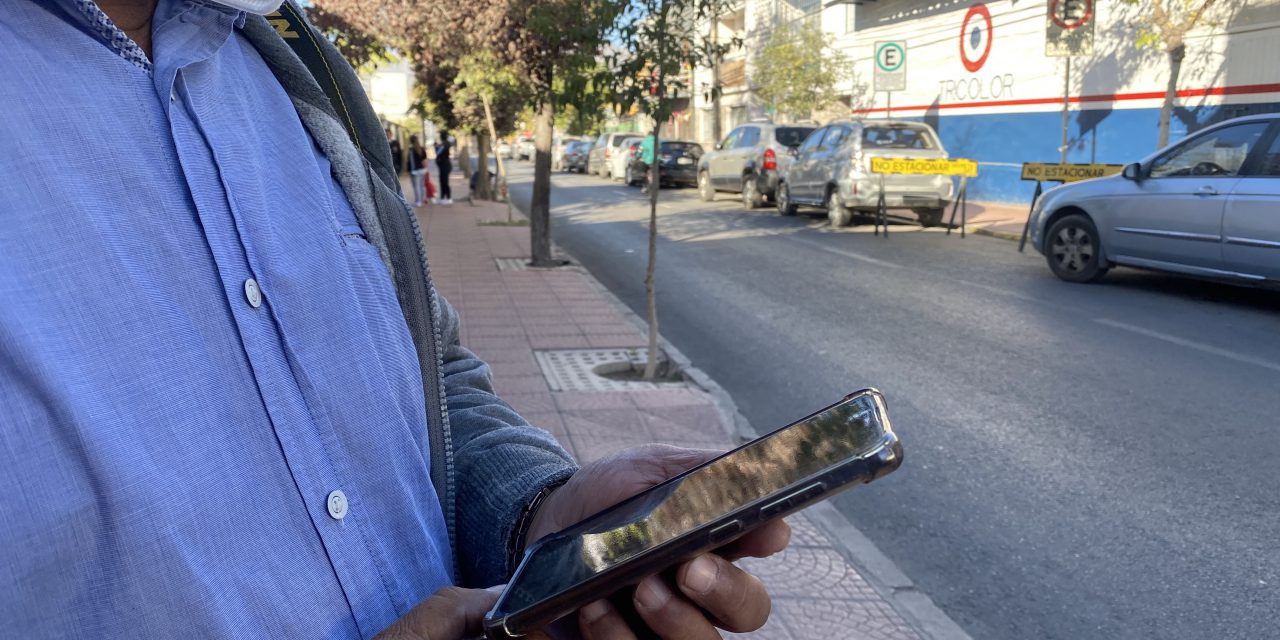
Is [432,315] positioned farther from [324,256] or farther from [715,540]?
[715,540]

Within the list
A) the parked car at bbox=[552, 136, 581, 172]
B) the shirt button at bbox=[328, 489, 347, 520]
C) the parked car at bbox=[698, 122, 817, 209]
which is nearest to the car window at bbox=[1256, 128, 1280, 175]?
the shirt button at bbox=[328, 489, 347, 520]

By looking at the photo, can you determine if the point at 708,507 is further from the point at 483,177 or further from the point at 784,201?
the point at 483,177

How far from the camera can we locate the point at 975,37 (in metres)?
21.2

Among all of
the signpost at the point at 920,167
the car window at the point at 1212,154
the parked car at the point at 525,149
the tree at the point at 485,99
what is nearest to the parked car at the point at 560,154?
the parked car at the point at 525,149

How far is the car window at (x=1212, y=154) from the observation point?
859 cm

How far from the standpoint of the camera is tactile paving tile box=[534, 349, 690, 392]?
6520 mm

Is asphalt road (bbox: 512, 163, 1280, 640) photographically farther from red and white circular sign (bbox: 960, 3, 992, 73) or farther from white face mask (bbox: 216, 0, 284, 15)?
red and white circular sign (bbox: 960, 3, 992, 73)

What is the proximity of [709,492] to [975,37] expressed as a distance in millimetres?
22232

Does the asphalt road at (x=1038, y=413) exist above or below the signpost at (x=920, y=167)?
below

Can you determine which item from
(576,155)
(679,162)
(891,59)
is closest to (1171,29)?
(891,59)

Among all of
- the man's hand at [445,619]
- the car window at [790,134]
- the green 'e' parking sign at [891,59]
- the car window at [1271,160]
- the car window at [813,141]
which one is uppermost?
the green 'e' parking sign at [891,59]

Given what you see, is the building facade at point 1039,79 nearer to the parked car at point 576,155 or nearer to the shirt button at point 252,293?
the shirt button at point 252,293

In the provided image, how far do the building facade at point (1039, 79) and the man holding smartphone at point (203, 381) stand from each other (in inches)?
455

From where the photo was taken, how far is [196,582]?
917 millimetres
